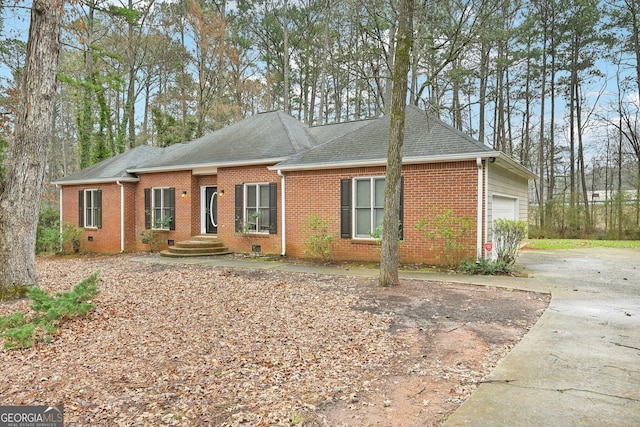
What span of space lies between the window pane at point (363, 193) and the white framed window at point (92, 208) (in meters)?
11.0

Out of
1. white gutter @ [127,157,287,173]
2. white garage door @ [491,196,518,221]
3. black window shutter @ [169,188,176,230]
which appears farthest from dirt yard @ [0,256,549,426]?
black window shutter @ [169,188,176,230]

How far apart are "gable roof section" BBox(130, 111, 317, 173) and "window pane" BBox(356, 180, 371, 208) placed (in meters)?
2.61

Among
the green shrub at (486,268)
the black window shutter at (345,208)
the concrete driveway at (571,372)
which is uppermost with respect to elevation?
the black window shutter at (345,208)

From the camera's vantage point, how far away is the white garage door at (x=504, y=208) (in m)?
9.65

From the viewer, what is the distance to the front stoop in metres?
11.9

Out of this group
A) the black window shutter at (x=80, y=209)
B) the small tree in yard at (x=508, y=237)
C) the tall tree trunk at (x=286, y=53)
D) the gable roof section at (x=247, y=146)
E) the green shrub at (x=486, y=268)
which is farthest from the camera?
the tall tree trunk at (x=286, y=53)

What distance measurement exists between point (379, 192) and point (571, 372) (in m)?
6.75

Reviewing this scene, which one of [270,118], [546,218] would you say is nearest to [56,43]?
[270,118]

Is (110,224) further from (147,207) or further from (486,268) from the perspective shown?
(486,268)

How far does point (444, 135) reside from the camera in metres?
9.32

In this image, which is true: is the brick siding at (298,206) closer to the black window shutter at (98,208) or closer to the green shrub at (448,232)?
the green shrub at (448,232)

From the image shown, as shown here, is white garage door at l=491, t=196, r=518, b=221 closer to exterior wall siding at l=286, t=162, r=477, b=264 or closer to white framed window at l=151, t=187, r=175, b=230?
exterior wall siding at l=286, t=162, r=477, b=264

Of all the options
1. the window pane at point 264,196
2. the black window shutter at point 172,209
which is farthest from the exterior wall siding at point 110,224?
the window pane at point 264,196

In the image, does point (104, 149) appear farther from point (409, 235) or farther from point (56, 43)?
point (409, 235)
